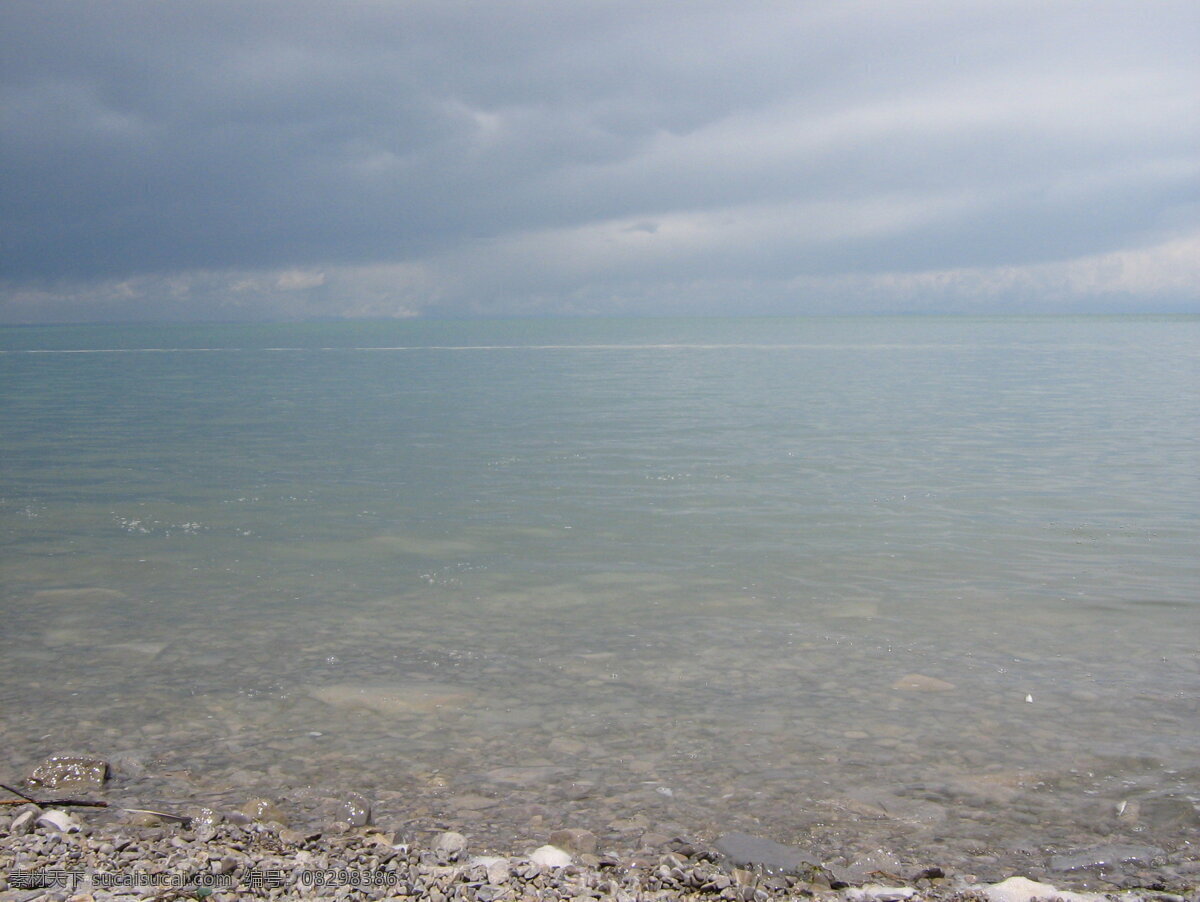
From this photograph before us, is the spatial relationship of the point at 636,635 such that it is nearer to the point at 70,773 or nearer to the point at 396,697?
the point at 396,697

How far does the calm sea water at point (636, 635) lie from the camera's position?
7.62 m

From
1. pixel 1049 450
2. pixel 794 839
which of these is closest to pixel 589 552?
pixel 794 839

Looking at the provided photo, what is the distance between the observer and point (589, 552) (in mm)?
15656

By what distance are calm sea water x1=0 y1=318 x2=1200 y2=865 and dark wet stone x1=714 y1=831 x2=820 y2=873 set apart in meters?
0.22

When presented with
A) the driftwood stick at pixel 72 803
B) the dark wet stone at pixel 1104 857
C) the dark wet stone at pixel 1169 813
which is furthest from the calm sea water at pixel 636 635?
the driftwood stick at pixel 72 803

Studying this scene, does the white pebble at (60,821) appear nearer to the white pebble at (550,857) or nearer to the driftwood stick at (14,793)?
the driftwood stick at (14,793)

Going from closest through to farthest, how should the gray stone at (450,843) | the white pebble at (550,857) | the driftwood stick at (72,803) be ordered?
the white pebble at (550,857)
the gray stone at (450,843)
the driftwood stick at (72,803)

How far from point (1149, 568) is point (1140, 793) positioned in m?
8.00

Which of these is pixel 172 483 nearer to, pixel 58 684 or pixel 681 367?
pixel 58 684

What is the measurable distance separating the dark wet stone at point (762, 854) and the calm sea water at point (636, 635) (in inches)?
8.6

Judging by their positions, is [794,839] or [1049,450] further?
[1049,450]

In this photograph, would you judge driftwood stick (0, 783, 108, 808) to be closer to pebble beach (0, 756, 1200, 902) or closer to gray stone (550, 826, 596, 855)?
pebble beach (0, 756, 1200, 902)

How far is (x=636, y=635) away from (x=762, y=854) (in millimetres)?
5028

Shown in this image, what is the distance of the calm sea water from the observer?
762cm
